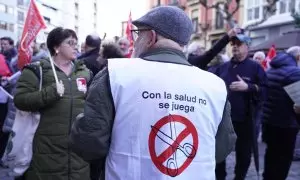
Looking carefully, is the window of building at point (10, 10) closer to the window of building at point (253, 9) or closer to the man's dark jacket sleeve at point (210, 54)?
the window of building at point (253, 9)

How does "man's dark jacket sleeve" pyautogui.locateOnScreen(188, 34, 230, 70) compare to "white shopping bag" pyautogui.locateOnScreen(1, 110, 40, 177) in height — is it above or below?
above

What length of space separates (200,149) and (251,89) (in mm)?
3007

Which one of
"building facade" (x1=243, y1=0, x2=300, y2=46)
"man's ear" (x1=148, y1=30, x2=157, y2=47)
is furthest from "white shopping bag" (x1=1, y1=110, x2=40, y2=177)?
"building facade" (x1=243, y1=0, x2=300, y2=46)

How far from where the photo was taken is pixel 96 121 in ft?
5.92

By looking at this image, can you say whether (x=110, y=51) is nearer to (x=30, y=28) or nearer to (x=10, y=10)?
(x=30, y=28)

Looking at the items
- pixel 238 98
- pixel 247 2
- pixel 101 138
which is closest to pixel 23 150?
pixel 101 138

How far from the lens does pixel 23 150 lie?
3.14 meters

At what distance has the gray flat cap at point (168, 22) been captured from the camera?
6.28 ft

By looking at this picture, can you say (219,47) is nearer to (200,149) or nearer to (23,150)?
(23,150)

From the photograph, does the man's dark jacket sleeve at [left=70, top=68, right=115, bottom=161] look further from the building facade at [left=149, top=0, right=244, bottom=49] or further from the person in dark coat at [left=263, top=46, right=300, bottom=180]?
the building facade at [left=149, top=0, right=244, bottom=49]

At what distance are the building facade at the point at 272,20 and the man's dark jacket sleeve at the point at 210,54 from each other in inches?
795

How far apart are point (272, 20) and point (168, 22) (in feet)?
87.7

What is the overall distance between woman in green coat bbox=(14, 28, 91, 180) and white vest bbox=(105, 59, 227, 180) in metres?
1.34

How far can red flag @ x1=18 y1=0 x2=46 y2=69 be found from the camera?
4.01 m
